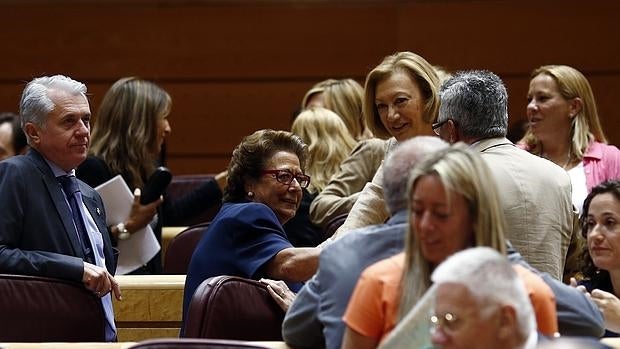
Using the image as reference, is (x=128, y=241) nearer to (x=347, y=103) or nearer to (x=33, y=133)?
(x=33, y=133)

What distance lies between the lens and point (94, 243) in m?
3.99

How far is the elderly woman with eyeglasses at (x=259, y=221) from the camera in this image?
11.9 ft

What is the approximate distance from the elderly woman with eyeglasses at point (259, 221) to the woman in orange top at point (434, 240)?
0.97 meters

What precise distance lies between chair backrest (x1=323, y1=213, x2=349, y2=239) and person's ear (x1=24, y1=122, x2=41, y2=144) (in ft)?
3.75

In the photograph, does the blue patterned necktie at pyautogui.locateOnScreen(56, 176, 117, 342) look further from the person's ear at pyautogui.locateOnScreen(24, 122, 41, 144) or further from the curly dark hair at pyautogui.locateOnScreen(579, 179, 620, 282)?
the curly dark hair at pyautogui.locateOnScreen(579, 179, 620, 282)

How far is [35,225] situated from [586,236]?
5.85ft

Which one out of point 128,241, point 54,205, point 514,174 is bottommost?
point 128,241

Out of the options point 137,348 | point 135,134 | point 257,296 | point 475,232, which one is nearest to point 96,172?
point 135,134

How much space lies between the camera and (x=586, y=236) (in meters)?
4.05

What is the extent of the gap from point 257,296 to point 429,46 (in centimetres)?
451

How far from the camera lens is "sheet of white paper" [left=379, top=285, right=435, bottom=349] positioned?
2477mm

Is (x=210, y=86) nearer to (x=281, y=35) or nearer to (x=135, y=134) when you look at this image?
(x=281, y=35)

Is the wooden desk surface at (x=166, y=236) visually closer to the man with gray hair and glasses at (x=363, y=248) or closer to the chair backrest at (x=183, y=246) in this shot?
the chair backrest at (x=183, y=246)

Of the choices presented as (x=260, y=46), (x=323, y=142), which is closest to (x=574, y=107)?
(x=323, y=142)
